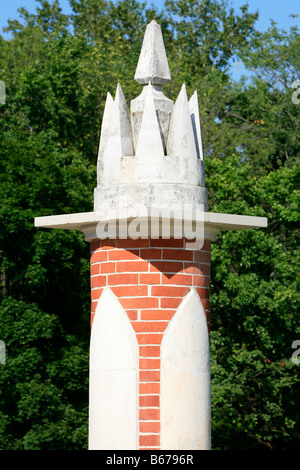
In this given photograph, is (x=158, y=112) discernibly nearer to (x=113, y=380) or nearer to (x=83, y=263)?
(x=113, y=380)

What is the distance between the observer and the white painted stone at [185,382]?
6.70m

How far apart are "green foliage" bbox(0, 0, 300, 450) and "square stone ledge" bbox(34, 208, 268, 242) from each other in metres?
14.7

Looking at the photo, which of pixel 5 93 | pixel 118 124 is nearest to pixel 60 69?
pixel 5 93

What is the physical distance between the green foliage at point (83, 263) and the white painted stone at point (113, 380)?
48.8 ft

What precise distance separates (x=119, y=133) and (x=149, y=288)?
127cm

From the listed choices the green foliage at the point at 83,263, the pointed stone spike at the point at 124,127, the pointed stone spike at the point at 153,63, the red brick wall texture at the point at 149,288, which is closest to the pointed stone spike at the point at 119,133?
the pointed stone spike at the point at 124,127

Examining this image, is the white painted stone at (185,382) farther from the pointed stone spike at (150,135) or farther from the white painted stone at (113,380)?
the pointed stone spike at (150,135)

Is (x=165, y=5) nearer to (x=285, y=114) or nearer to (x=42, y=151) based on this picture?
(x=285, y=114)

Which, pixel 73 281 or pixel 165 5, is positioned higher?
pixel 165 5

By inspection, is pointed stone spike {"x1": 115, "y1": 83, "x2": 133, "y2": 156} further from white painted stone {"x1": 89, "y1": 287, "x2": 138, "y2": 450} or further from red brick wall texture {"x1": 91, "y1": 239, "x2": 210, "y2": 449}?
white painted stone {"x1": 89, "y1": 287, "x2": 138, "y2": 450}

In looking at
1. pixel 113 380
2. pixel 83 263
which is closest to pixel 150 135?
pixel 113 380

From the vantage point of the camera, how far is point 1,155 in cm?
2422

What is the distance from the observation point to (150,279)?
683 cm
